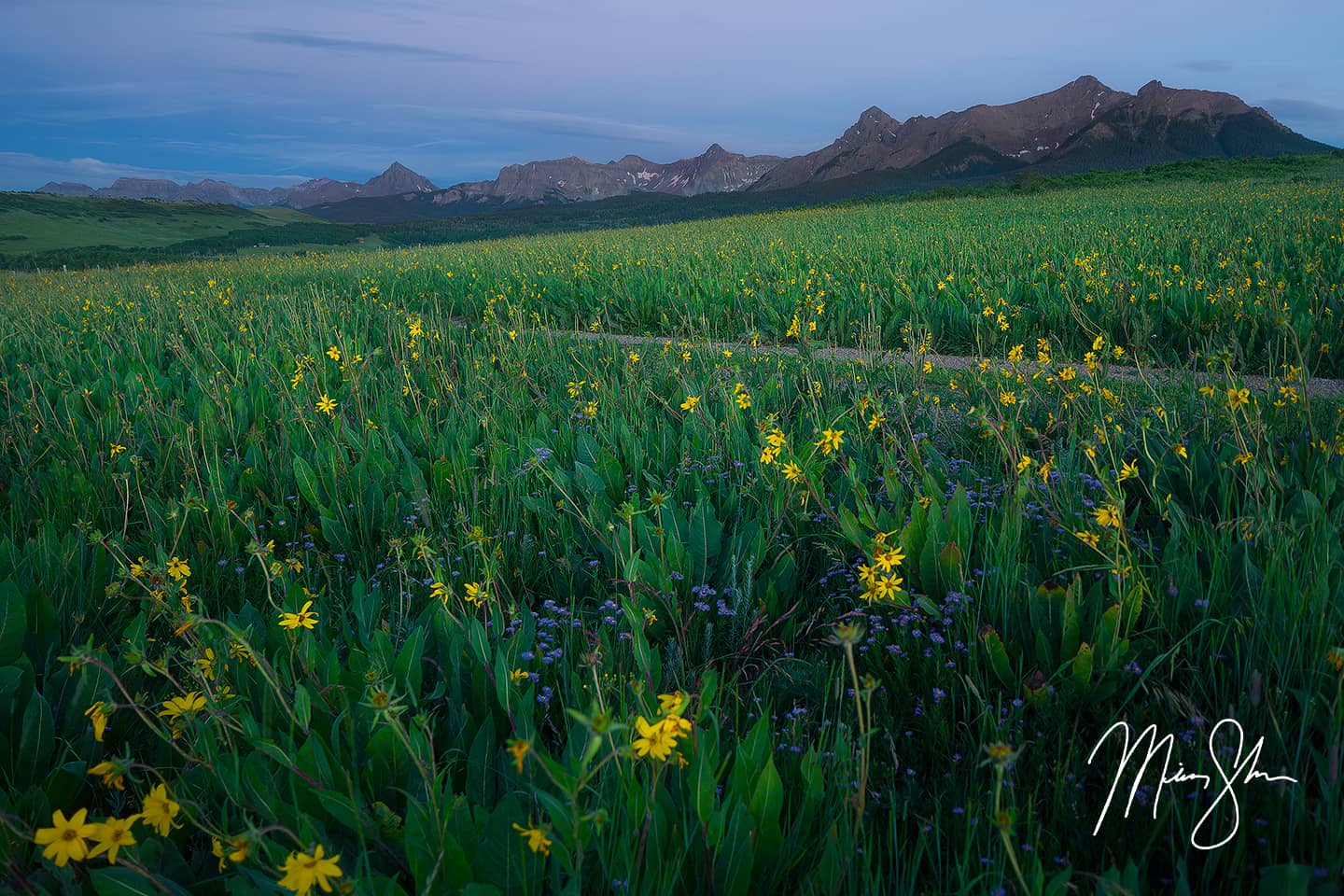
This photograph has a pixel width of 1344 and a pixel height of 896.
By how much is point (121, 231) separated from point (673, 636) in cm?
6298

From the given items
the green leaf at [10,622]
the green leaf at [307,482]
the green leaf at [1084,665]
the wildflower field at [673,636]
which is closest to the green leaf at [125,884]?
the wildflower field at [673,636]

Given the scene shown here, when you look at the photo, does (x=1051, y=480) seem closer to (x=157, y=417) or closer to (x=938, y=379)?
(x=938, y=379)

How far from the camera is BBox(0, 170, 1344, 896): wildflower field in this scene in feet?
4.21

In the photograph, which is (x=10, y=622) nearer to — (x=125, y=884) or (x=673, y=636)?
(x=125, y=884)

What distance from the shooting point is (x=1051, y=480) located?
2.81 m

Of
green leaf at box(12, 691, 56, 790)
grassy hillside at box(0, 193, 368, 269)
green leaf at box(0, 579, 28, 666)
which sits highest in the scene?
grassy hillside at box(0, 193, 368, 269)

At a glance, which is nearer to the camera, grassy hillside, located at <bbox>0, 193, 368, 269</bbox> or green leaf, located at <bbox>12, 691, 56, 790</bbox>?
green leaf, located at <bbox>12, 691, 56, 790</bbox>

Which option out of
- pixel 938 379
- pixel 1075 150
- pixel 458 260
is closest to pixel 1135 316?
pixel 938 379

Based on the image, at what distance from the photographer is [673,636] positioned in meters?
2.24

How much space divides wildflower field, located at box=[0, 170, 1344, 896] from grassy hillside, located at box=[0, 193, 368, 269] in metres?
34.7

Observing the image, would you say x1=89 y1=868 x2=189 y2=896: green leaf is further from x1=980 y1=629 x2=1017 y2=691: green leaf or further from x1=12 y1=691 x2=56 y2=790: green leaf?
x1=980 y1=629 x2=1017 y2=691: green leaf

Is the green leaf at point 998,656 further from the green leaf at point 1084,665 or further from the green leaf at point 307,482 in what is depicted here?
the green leaf at point 307,482

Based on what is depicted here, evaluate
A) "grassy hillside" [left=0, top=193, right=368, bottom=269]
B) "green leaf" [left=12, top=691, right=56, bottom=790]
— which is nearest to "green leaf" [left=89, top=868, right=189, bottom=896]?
"green leaf" [left=12, top=691, right=56, bottom=790]
